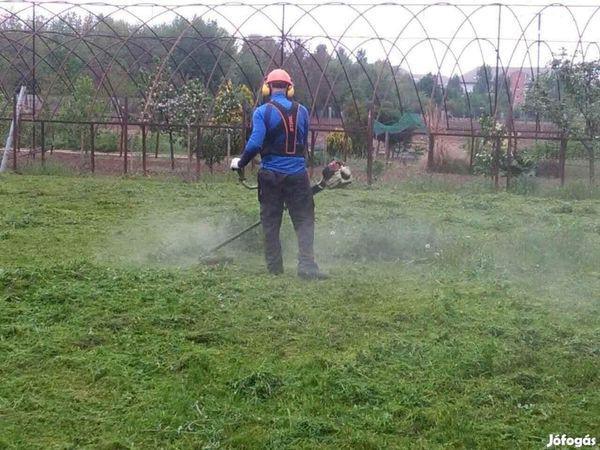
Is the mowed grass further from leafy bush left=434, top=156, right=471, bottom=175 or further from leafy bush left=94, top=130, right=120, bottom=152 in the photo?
leafy bush left=94, top=130, right=120, bottom=152

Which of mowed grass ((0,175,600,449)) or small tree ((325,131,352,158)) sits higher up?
small tree ((325,131,352,158))

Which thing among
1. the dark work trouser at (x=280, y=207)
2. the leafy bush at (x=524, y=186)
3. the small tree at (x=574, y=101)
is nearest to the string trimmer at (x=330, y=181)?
the dark work trouser at (x=280, y=207)

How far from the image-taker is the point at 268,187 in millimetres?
6758

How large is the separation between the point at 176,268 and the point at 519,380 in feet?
10.8

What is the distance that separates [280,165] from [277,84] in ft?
2.15

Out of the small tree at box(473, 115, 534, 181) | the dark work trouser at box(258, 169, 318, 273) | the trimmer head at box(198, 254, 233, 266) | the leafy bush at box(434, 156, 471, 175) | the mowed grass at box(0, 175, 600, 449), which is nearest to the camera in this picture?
the mowed grass at box(0, 175, 600, 449)

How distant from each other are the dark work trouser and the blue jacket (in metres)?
0.06

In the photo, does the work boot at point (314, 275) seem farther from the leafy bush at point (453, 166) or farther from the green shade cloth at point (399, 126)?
the green shade cloth at point (399, 126)

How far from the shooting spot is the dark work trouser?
21.9 ft

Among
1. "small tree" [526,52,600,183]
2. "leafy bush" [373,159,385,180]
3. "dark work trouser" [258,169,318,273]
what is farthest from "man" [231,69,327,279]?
"small tree" [526,52,600,183]

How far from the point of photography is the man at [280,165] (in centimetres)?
660

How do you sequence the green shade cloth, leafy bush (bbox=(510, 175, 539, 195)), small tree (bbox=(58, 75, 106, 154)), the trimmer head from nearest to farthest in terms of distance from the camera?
the trimmer head, leafy bush (bbox=(510, 175, 539, 195)), small tree (bbox=(58, 75, 106, 154)), the green shade cloth

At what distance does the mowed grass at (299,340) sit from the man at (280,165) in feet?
0.93

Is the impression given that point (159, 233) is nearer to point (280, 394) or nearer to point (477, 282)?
point (477, 282)
